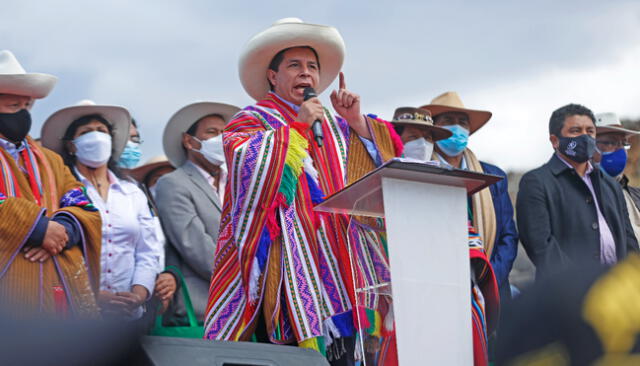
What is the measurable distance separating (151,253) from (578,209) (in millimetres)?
2808

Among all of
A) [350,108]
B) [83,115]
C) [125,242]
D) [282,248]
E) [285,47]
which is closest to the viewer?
[282,248]

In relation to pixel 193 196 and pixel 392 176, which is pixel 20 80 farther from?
pixel 392 176

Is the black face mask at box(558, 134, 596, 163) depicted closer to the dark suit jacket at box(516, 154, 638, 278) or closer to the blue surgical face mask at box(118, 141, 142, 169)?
the dark suit jacket at box(516, 154, 638, 278)

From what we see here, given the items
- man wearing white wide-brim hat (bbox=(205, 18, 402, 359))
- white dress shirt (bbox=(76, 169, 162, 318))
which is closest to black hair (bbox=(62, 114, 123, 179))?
white dress shirt (bbox=(76, 169, 162, 318))

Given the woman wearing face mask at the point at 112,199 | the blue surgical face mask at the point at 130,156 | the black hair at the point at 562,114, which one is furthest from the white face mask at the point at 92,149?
the black hair at the point at 562,114

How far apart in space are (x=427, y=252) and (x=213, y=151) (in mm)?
3182

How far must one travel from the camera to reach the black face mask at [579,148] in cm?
621

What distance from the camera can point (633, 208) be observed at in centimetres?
677

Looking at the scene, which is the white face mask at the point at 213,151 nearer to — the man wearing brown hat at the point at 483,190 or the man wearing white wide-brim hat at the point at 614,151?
the man wearing brown hat at the point at 483,190

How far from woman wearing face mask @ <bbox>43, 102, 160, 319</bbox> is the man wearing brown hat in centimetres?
205

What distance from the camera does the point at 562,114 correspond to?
21.0 ft

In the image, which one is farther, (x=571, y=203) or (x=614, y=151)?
(x=614, y=151)

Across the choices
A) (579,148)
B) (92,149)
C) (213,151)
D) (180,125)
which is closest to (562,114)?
(579,148)

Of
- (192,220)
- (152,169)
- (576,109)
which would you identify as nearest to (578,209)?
(576,109)
